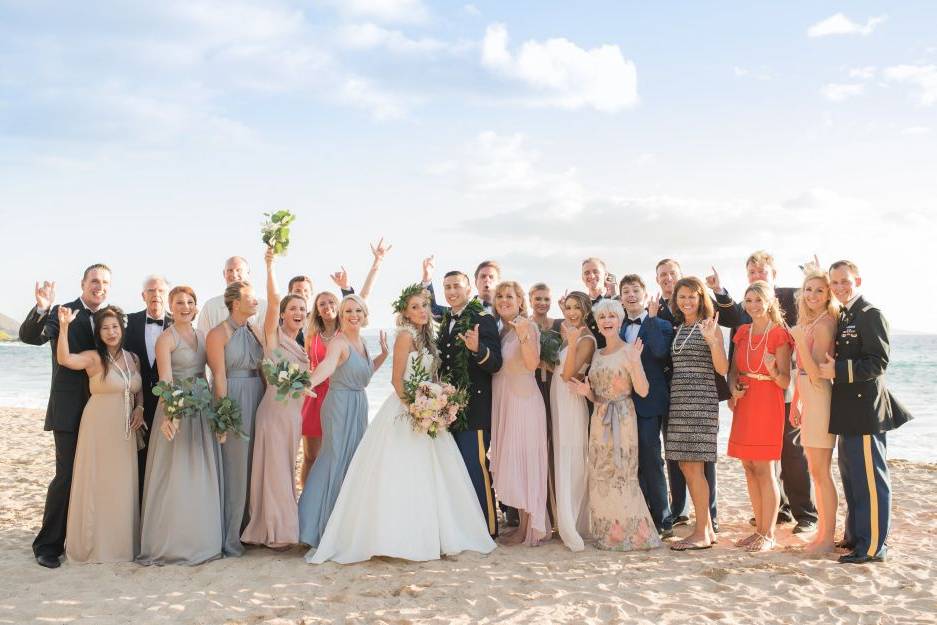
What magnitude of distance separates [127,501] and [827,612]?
539cm

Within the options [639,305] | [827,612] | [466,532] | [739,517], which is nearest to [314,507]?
[466,532]

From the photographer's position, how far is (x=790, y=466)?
734cm

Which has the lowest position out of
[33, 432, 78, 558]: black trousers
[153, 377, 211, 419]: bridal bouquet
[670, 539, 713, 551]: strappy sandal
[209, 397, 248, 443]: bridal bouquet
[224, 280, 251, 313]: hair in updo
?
[670, 539, 713, 551]: strappy sandal

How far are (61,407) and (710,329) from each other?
17.7 feet

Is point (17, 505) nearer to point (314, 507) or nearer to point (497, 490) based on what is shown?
point (314, 507)

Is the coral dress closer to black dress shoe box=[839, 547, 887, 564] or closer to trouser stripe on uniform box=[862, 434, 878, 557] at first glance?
black dress shoe box=[839, 547, 887, 564]

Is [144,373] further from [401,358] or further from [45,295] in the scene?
[401,358]

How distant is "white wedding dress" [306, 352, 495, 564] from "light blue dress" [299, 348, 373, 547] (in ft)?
0.61

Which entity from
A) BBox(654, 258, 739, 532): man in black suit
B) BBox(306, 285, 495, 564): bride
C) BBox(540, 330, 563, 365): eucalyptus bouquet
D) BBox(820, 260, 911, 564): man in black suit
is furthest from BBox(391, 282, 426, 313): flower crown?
BBox(820, 260, 911, 564): man in black suit

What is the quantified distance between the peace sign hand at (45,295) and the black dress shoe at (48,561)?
206cm

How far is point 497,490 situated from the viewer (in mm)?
6656

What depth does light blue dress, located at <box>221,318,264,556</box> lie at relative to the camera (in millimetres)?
6352

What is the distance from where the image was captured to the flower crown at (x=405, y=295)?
6445 millimetres

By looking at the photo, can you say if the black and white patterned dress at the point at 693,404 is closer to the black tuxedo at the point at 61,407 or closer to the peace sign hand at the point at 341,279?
the peace sign hand at the point at 341,279
